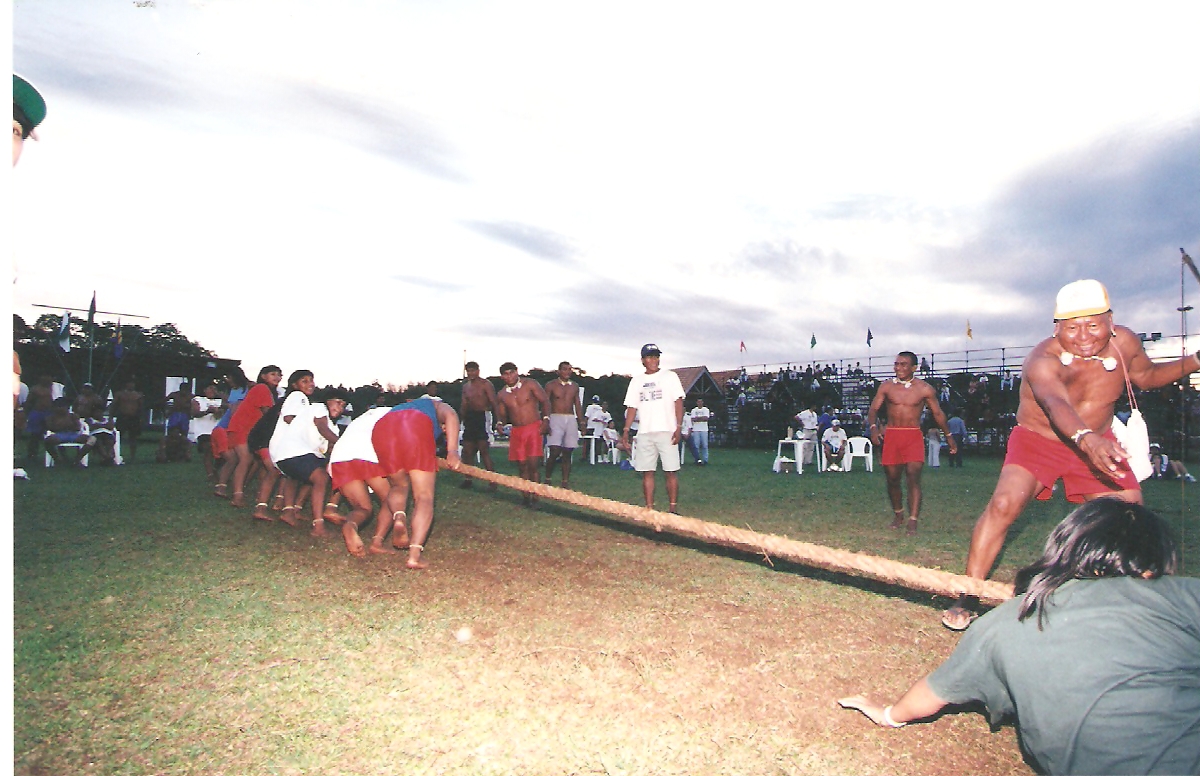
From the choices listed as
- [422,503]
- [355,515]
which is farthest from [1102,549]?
[355,515]

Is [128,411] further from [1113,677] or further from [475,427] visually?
[1113,677]

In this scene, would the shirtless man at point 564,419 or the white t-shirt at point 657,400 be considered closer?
the white t-shirt at point 657,400

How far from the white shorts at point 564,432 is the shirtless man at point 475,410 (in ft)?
3.21

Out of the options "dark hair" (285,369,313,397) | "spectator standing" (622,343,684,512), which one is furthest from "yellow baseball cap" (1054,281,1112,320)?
"dark hair" (285,369,313,397)

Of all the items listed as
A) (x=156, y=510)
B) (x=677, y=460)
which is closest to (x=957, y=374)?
(x=677, y=460)

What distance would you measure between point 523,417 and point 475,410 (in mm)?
1345

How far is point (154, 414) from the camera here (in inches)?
1511

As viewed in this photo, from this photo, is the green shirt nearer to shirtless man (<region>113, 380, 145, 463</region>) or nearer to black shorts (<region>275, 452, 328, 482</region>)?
black shorts (<region>275, 452, 328, 482</region>)

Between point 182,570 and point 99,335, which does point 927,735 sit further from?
point 99,335

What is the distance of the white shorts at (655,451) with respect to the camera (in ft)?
28.2

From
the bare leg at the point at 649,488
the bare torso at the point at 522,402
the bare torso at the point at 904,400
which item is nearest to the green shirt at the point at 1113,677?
the bare leg at the point at 649,488

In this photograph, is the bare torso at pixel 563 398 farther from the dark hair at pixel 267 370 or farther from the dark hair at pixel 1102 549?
the dark hair at pixel 1102 549

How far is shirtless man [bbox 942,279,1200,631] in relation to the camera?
12.7ft

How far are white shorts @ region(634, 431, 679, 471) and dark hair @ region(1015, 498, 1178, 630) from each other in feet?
20.5
